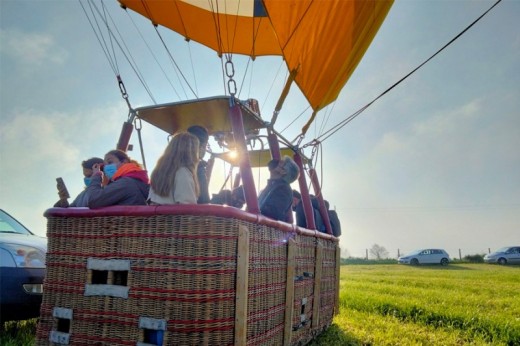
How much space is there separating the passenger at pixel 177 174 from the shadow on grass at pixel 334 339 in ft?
8.34

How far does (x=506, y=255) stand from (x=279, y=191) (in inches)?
1376

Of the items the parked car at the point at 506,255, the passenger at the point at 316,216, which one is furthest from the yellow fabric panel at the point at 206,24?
the parked car at the point at 506,255

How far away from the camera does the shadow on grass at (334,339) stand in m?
4.30

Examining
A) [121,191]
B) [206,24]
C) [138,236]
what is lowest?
[138,236]

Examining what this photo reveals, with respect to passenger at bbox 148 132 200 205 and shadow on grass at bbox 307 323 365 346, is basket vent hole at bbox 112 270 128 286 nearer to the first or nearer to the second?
passenger at bbox 148 132 200 205

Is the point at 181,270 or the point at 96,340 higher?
the point at 181,270

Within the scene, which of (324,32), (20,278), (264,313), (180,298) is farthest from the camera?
(324,32)

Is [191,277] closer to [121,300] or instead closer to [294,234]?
[121,300]

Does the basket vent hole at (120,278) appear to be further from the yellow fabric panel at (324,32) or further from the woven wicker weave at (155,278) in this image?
the yellow fabric panel at (324,32)

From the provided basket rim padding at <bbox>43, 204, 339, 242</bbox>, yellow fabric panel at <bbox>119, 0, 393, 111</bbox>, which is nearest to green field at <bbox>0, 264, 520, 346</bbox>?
basket rim padding at <bbox>43, 204, 339, 242</bbox>

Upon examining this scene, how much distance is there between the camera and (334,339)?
4504mm

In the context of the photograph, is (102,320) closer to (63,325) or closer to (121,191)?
(63,325)

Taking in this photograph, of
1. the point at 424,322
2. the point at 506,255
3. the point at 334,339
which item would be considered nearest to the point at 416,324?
the point at 424,322

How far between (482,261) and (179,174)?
38639 mm
